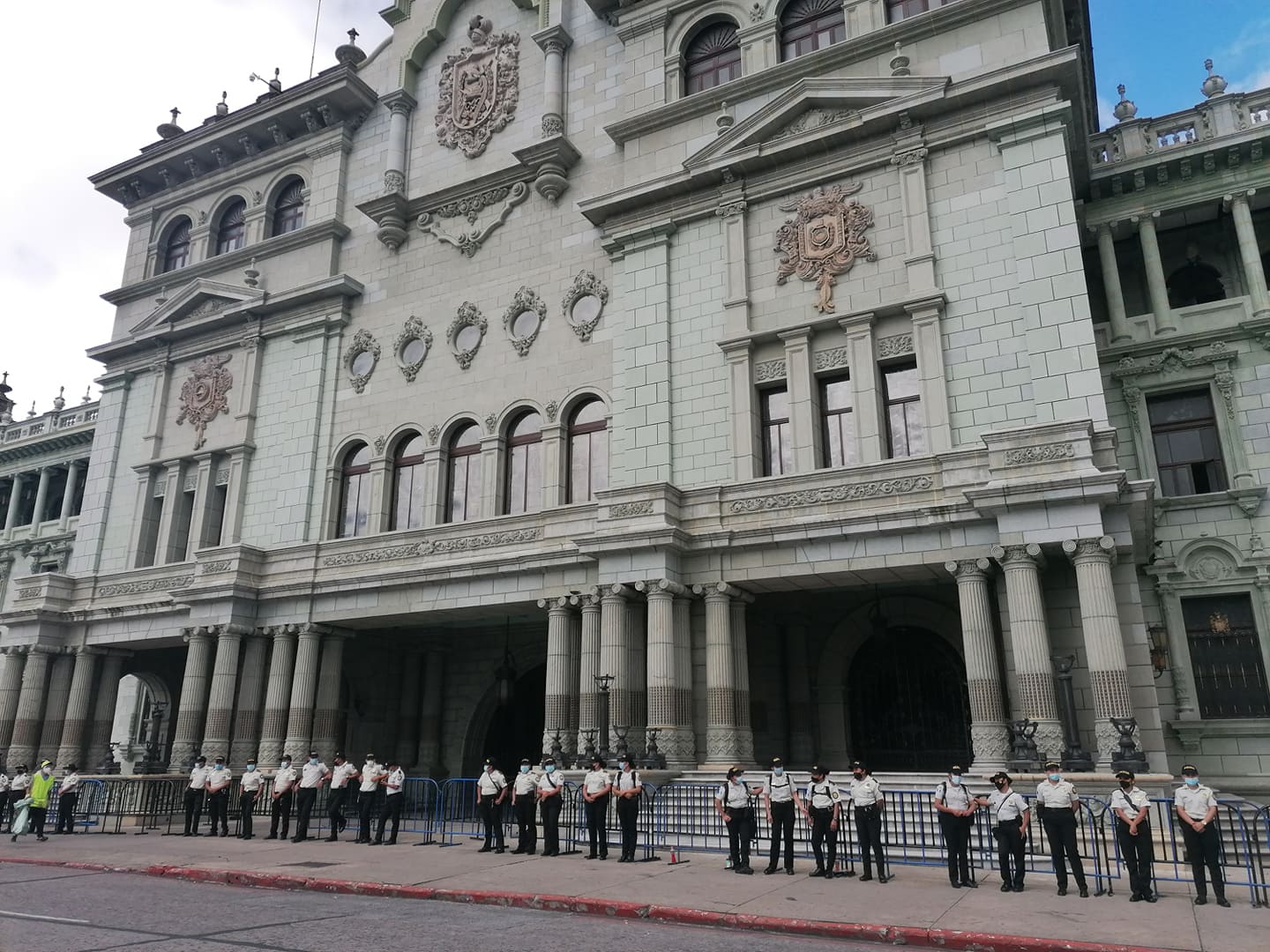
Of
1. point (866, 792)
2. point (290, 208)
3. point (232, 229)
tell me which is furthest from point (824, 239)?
point (232, 229)

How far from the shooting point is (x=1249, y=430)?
22391 mm

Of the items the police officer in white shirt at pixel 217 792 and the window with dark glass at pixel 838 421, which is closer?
the police officer in white shirt at pixel 217 792

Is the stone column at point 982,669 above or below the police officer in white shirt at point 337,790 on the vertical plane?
above

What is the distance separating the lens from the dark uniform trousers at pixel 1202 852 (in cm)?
1102

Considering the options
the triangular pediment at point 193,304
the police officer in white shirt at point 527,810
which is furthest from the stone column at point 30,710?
the police officer in white shirt at point 527,810

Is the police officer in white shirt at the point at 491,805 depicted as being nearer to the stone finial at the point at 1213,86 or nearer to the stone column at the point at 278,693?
the stone column at the point at 278,693

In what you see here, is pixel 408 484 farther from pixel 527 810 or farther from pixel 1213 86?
pixel 1213 86

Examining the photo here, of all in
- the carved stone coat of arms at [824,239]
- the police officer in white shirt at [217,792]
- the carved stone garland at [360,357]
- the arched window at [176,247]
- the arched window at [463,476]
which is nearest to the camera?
the police officer in white shirt at [217,792]

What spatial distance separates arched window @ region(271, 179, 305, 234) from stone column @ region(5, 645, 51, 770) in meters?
16.2

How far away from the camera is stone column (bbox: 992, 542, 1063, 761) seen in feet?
54.3

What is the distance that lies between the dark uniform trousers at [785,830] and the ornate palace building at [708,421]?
17.0 ft

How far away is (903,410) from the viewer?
21188 mm

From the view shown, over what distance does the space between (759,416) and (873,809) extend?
37.1ft

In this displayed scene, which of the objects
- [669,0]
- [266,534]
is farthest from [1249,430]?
[266,534]
